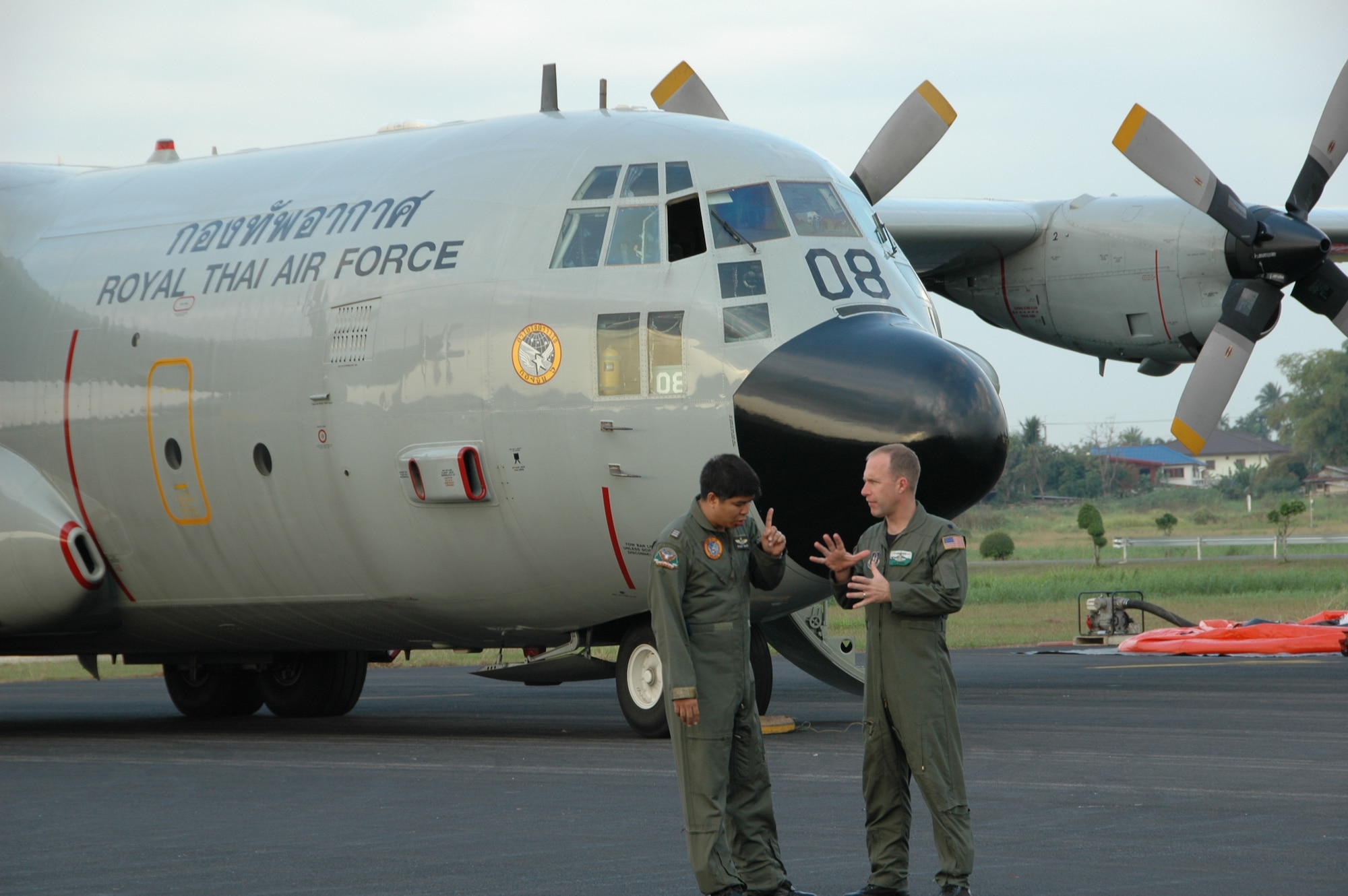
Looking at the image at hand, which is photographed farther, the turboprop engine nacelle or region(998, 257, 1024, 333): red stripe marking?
region(998, 257, 1024, 333): red stripe marking

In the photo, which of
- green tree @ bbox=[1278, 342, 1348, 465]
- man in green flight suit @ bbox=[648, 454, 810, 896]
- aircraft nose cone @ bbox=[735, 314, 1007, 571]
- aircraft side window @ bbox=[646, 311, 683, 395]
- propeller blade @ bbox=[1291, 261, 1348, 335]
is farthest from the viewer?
green tree @ bbox=[1278, 342, 1348, 465]

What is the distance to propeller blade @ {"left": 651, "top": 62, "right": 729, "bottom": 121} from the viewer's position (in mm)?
15922

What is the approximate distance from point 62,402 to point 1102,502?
99321 millimetres

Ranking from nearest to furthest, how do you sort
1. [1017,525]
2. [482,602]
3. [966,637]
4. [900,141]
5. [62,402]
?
[482,602], [62,402], [900,141], [966,637], [1017,525]

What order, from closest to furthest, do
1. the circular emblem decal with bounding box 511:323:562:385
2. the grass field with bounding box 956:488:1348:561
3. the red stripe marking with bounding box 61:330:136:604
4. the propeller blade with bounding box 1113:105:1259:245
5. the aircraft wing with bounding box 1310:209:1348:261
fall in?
1. the circular emblem decal with bounding box 511:323:562:385
2. the red stripe marking with bounding box 61:330:136:604
3. the propeller blade with bounding box 1113:105:1259:245
4. the aircraft wing with bounding box 1310:209:1348:261
5. the grass field with bounding box 956:488:1348:561

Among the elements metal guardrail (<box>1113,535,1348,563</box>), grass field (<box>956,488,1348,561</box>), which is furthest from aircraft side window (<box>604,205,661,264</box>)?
grass field (<box>956,488,1348,561</box>)

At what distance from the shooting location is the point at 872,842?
628 cm

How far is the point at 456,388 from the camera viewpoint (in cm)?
1184

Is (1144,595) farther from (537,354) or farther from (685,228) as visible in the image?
(537,354)

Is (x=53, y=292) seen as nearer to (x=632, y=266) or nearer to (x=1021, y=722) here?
(x=632, y=266)

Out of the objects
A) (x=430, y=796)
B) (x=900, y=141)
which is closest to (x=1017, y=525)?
(x=900, y=141)

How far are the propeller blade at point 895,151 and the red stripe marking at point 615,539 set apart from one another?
5.84 meters

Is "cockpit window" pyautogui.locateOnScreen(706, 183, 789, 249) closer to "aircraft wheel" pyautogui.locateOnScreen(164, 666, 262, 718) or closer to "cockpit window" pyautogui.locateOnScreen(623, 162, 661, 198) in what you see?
"cockpit window" pyautogui.locateOnScreen(623, 162, 661, 198)

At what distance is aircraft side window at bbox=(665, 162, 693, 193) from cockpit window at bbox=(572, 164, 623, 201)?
0.37 metres
